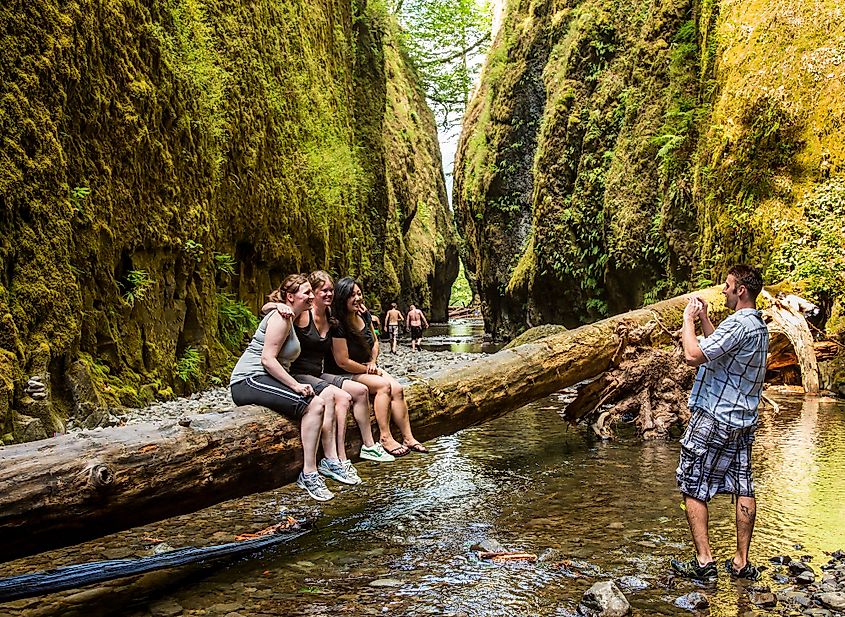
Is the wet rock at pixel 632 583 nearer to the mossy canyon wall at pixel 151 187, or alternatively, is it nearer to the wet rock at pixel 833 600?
the wet rock at pixel 833 600

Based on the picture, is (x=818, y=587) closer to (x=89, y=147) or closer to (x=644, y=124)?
(x=89, y=147)

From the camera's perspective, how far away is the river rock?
3.83 m

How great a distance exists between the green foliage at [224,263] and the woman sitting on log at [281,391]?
811 centimetres

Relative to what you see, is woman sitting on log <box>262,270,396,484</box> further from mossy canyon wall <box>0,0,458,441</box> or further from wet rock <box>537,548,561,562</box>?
mossy canyon wall <box>0,0,458,441</box>

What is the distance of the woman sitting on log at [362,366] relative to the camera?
6098 millimetres

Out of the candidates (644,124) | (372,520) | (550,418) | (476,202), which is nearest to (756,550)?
(372,520)

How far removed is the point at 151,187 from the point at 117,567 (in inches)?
302

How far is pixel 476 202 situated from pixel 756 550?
27.9 m

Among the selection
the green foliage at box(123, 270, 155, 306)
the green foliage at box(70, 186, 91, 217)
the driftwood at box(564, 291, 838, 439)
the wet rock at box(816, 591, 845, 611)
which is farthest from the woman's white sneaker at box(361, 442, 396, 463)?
the green foliage at box(123, 270, 155, 306)

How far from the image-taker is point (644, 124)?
742 inches

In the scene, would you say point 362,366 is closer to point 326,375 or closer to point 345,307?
point 326,375

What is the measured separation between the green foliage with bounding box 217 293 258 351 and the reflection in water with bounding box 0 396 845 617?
6.35m

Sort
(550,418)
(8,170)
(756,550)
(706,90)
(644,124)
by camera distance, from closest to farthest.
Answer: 1. (756,550)
2. (8,170)
3. (550,418)
4. (706,90)
5. (644,124)

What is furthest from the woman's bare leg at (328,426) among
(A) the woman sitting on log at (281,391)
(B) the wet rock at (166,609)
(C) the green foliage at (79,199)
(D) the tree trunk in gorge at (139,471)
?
(C) the green foliage at (79,199)
